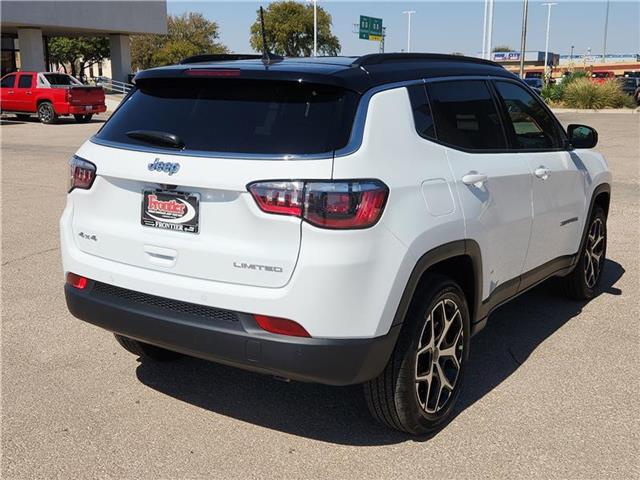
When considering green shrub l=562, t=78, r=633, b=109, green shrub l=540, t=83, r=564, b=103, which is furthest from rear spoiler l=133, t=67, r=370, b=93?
green shrub l=540, t=83, r=564, b=103

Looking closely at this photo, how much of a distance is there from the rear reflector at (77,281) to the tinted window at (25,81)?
2426 cm

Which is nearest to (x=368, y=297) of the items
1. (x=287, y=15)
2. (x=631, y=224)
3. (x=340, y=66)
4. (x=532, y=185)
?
(x=340, y=66)

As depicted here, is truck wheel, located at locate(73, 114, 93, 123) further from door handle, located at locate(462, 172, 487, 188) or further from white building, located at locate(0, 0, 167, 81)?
door handle, located at locate(462, 172, 487, 188)

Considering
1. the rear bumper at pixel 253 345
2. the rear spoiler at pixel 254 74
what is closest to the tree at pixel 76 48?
the rear spoiler at pixel 254 74

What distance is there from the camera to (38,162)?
14281 mm

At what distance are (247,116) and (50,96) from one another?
23904 mm

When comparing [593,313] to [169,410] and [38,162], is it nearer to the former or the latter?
[169,410]

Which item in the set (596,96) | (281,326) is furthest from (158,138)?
(596,96)

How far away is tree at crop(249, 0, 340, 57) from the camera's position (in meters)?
69.3

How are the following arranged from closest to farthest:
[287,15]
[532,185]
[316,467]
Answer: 1. [316,467]
2. [532,185]
3. [287,15]

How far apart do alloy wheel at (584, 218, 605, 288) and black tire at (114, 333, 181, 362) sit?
10.7 ft

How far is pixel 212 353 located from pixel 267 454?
61 centimetres

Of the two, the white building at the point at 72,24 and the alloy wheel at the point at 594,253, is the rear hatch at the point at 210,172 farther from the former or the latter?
the white building at the point at 72,24

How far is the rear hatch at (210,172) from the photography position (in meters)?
2.87
